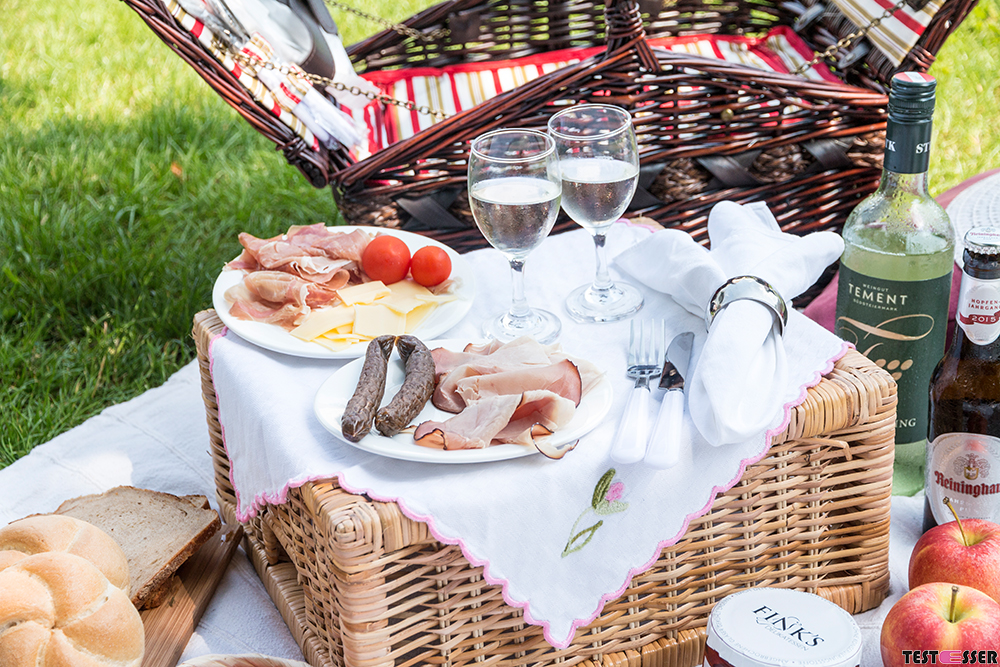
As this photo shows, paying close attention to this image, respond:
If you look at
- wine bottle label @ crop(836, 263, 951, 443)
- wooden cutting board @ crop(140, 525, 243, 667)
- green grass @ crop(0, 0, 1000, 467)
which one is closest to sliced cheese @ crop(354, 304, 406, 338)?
wooden cutting board @ crop(140, 525, 243, 667)

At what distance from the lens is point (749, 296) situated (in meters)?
1.36

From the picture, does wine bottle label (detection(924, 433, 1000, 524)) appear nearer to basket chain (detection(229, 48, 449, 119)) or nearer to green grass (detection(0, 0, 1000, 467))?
basket chain (detection(229, 48, 449, 119))

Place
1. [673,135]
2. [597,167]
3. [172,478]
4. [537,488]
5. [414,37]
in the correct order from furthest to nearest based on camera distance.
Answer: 1. [414,37]
2. [673,135]
3. [172,478]
4. [597,167]
5. [537,488]

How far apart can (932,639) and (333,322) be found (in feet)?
3.05

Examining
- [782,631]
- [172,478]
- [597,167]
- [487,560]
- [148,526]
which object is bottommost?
[172,478]

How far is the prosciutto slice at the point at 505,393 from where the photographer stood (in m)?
1.18

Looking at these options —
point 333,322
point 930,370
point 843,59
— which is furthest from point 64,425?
point 843,59

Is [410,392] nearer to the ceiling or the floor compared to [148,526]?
nearer to the ceiling

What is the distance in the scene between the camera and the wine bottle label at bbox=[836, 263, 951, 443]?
157 cm

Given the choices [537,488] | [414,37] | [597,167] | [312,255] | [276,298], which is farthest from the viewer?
[414,37]

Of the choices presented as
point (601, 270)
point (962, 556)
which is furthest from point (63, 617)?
point (962, 556)

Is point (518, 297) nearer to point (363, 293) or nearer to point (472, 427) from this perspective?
point (363, 293)

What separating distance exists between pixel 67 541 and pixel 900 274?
53.3 inches

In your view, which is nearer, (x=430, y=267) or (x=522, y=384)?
(x=522, y=384)
